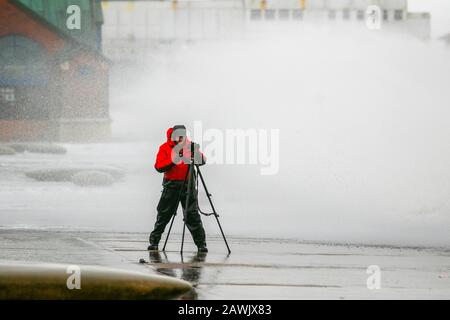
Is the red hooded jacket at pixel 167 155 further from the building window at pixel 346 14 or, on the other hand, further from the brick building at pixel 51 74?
the building window at pixel 346 14

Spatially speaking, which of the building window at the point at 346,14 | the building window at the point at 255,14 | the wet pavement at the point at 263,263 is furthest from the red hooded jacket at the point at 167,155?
the building window at the point at 346,14

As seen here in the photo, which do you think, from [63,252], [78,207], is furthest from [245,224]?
[63,252]

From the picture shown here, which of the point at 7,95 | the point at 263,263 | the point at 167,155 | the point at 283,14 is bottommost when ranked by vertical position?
the point at 263,263

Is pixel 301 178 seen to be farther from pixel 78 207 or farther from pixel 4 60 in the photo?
pixel 4 60

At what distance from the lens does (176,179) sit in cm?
1351

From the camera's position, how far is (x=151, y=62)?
38.7 meters

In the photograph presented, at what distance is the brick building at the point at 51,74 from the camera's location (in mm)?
36875

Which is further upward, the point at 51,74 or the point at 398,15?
the point at 398,15

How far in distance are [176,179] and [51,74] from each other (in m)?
25.7

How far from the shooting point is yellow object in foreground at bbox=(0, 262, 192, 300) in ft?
27.5

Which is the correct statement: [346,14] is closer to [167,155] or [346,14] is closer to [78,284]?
[167,155]

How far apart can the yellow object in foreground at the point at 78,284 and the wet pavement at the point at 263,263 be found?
1.15 ft

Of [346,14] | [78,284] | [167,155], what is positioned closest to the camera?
[78,284]

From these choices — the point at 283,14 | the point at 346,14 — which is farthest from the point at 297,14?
the point at 346,14
